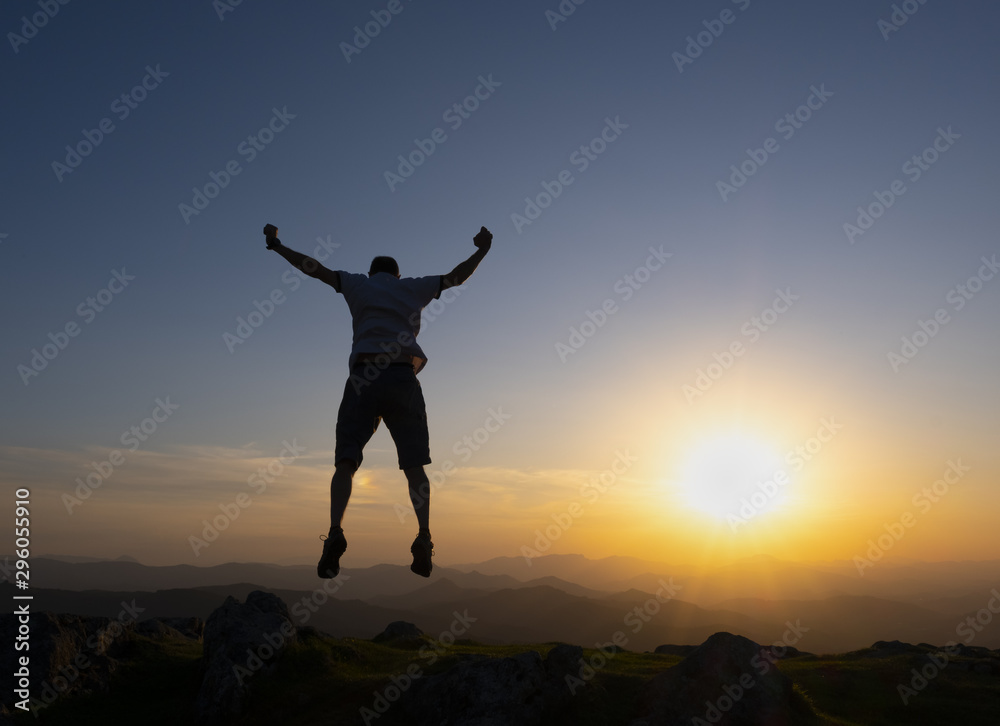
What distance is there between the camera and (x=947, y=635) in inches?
6860

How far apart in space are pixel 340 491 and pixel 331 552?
0.86 metres

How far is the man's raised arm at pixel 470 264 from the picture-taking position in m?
9.19

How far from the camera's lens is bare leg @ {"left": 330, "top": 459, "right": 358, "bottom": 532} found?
845cm

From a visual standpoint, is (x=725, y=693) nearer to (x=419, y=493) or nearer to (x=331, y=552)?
(x=419, y=493)

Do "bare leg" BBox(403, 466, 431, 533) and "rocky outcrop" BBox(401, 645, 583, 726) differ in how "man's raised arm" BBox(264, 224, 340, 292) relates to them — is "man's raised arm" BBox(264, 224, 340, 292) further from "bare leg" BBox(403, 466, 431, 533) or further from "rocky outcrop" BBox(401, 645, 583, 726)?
"rocky outcrop" BBox(401, 645, 583, 726)

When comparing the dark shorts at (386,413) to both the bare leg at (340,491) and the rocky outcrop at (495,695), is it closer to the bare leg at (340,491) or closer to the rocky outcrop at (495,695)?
the bare leg at (340,491)

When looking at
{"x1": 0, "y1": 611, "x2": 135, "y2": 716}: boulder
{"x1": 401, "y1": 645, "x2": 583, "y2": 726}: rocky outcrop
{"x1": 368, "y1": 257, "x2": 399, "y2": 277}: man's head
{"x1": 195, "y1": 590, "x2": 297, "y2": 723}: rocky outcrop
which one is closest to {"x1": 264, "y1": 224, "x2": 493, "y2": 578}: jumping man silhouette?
{"x1": 368, "y1": 257, "x2": 399, "y2": 277}: man's head

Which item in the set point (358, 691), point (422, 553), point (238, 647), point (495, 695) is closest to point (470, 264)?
point (422, 553)

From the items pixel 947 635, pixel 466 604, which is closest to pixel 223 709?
pixel 466 604

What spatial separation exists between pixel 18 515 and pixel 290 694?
7.02 metres

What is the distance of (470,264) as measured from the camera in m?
9.24

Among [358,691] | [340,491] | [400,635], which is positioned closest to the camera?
[340,491]

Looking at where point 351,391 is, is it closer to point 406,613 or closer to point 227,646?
point 227,646

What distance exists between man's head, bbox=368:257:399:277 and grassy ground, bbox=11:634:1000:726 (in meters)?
7.71
